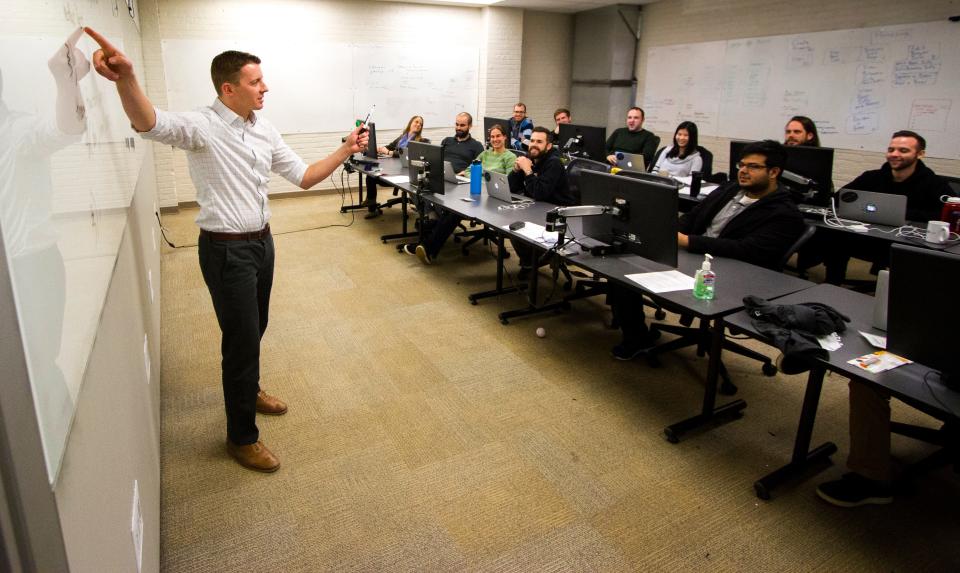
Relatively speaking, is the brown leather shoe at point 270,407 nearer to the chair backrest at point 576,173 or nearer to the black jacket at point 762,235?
the black jacket at point 762,235

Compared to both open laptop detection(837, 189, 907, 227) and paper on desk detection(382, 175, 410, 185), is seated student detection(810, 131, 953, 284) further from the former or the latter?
paper on desk detection(382, 175, 410, 185)

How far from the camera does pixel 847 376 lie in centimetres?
182

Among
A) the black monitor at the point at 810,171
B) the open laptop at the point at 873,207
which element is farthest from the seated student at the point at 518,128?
the open laptop at the point at 873,207

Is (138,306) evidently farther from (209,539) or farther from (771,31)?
(771,31)

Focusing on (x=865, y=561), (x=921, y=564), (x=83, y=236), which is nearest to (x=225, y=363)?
(x=83, y=236)

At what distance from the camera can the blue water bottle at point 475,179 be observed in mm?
4465

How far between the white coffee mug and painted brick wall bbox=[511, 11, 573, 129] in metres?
6.84

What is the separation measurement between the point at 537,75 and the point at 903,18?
16.8 feet

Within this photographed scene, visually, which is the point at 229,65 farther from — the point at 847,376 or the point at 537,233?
the point at 847,376

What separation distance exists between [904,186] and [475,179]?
314cm

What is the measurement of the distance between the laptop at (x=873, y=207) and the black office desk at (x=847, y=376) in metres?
1.72

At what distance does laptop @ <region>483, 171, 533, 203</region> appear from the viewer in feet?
14.0

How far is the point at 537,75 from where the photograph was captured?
9234 mm

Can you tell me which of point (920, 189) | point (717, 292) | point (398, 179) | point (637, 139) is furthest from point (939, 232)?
point (398, 179)
